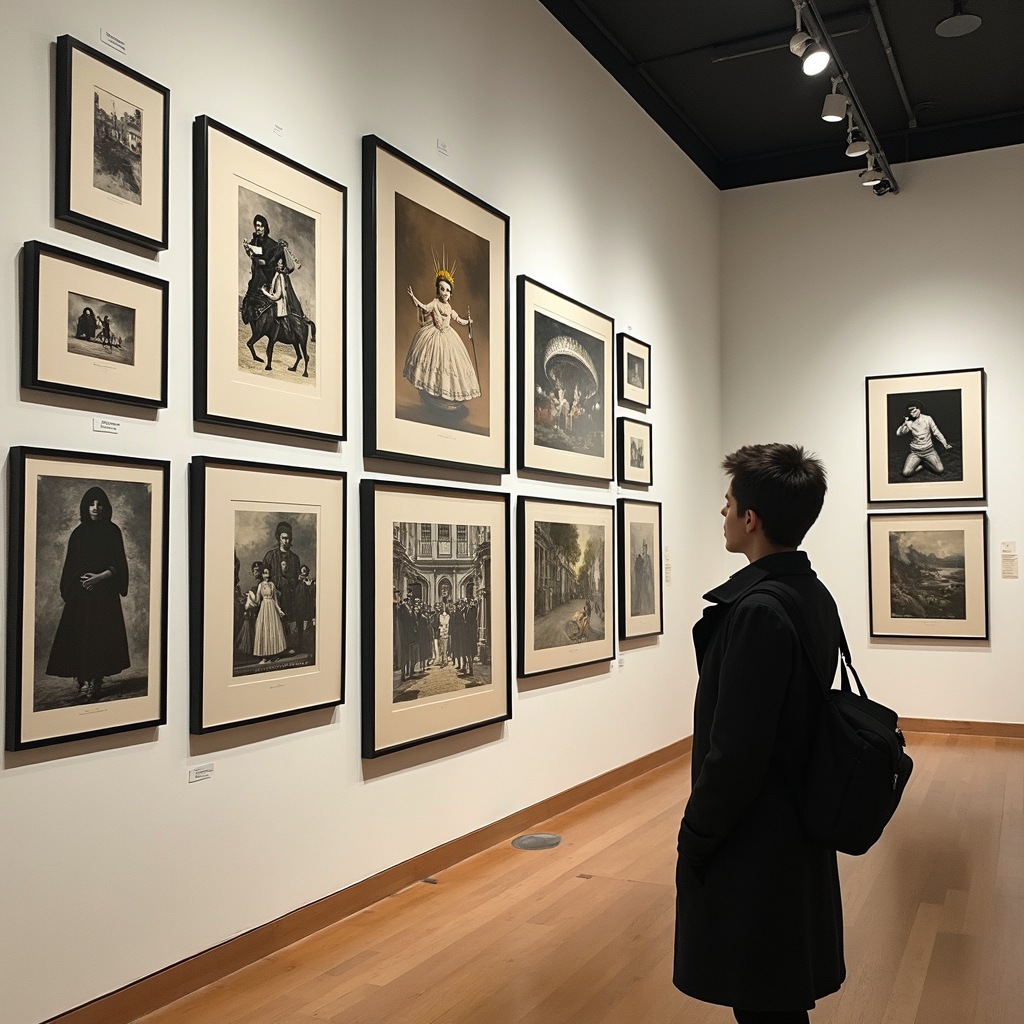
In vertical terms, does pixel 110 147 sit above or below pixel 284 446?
above

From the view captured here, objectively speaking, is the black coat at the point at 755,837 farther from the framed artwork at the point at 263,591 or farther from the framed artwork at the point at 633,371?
the framed artwork at the point at 633,371

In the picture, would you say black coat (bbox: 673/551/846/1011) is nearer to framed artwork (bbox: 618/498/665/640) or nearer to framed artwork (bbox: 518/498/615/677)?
framed artwork (bbox: 518/498/615/677)

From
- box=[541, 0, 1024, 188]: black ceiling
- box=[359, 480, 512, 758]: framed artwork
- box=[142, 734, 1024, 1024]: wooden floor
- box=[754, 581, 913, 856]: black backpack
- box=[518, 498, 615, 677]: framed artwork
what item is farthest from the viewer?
box=[541, 0, 1024, 188]: black ceiling

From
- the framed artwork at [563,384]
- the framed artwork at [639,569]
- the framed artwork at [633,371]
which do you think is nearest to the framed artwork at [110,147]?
the framed artwork at [563,384]

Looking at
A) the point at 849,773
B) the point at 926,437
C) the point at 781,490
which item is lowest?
the point at 849,773

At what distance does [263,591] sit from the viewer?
152 inches

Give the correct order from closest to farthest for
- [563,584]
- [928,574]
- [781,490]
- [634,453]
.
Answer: [781,490], [563,584], [634,453], [928,574]

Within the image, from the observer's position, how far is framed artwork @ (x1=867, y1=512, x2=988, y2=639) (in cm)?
867

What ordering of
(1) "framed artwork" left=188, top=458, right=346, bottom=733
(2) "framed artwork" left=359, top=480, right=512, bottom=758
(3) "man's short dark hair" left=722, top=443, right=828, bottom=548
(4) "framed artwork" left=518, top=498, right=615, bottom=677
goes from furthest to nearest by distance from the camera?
(4) "framed artwork" left=518, top=498, right=615, bottom=677
(2) "framed artwork" left=359, top=480, right=512, bottom=758
(1) "framed artwork" left=188, top=458, right=346, bottom=733
(3) "man's short dark hair" left=722, top=443, right=828, bottom=548

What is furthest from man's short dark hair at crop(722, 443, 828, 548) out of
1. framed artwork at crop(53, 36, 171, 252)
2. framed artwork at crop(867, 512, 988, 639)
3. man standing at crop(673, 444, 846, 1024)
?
framed artwork at crop(867, 512, 988, 639)

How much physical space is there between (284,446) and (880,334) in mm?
6678

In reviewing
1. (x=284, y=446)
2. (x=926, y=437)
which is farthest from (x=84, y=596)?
(x=926, y=437)

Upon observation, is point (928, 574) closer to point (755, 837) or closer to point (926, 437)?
point (926, 437)

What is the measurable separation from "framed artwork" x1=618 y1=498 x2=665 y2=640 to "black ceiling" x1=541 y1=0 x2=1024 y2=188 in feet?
10.1
